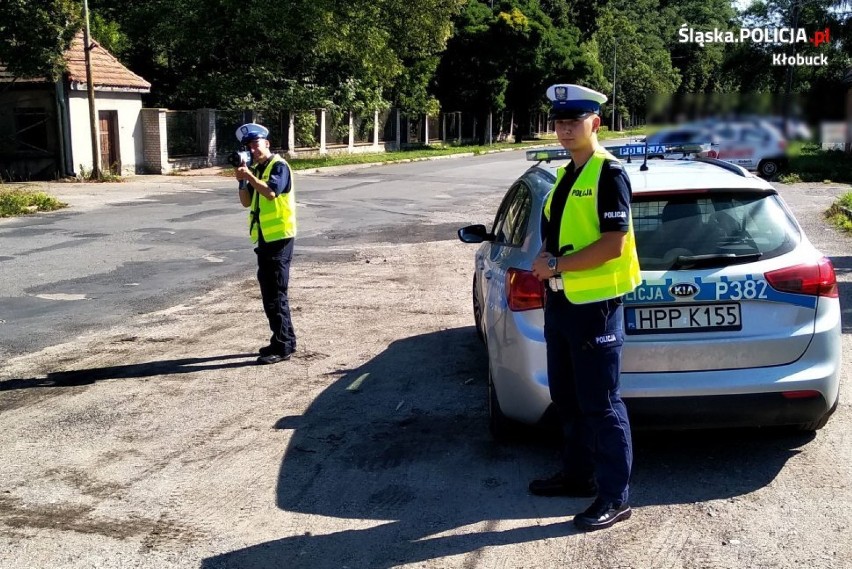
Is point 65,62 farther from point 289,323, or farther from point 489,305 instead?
point 489,305

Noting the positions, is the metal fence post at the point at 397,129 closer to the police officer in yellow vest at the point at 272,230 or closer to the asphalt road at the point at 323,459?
the asphalt road at the point at 323,459

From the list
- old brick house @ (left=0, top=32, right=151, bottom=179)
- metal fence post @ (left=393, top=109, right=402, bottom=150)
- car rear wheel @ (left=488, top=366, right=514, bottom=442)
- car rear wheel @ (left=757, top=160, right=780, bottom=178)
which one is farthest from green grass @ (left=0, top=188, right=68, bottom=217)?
metal fence post @ (left=393, top=109, right=402, bottom=150)

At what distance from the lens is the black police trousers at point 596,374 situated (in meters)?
3.70

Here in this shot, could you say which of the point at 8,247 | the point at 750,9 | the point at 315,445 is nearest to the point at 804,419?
the point at 315,445

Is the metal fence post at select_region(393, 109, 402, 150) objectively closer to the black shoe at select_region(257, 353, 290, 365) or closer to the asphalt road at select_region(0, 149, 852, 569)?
the asphalt road at select_region(0, 149, 852, 569)

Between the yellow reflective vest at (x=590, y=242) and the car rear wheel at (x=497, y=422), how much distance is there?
127 cm

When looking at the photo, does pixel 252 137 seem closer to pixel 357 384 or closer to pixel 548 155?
pixel 357 384

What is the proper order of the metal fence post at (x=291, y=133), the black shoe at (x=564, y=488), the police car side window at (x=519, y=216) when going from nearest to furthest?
1. the black shoe at (x=564, y=488)
2. the police car side window at (x=519, y=216)
3. the metal fence post at (x=291, y=133)

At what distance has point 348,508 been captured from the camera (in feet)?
13.8

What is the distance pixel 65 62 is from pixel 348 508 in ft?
72.2

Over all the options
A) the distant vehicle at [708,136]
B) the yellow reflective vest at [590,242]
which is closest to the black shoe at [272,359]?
the distant vehicle at [708,136]

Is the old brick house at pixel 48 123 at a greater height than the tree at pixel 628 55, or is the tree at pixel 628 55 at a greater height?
the tree at pixel 628 55

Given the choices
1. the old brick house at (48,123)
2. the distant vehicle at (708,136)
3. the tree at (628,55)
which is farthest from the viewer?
the tree at (628,55)

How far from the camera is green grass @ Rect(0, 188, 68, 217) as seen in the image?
17219 millimetres
